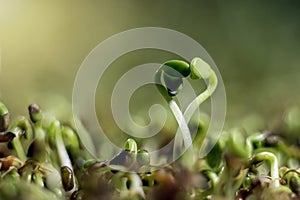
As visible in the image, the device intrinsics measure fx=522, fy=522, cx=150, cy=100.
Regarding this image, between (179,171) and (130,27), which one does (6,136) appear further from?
(130,27)

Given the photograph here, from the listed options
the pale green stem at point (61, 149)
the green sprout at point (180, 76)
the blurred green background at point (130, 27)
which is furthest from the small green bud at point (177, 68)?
the blurred green background at point (130, 27)

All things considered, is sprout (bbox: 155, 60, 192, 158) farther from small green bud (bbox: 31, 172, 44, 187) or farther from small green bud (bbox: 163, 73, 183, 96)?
small green bud (bbox: 31, 172, 44, 187)

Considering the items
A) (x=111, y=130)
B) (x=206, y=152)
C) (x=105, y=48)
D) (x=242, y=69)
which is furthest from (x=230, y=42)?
(x=206, y=152)

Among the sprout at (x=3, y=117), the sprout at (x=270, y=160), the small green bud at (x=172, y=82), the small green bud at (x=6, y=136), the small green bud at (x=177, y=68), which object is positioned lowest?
the sprout at (x=270, y=160)

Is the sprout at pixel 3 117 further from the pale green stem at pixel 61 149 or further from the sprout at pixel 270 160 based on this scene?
the sprout at pixel 270 160

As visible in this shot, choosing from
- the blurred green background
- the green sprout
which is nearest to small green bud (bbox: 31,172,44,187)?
the green sprout

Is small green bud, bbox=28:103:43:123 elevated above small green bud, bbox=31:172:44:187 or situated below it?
above

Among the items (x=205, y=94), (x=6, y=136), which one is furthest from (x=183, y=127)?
(x=6, y=136)

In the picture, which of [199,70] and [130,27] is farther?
[130,27]
